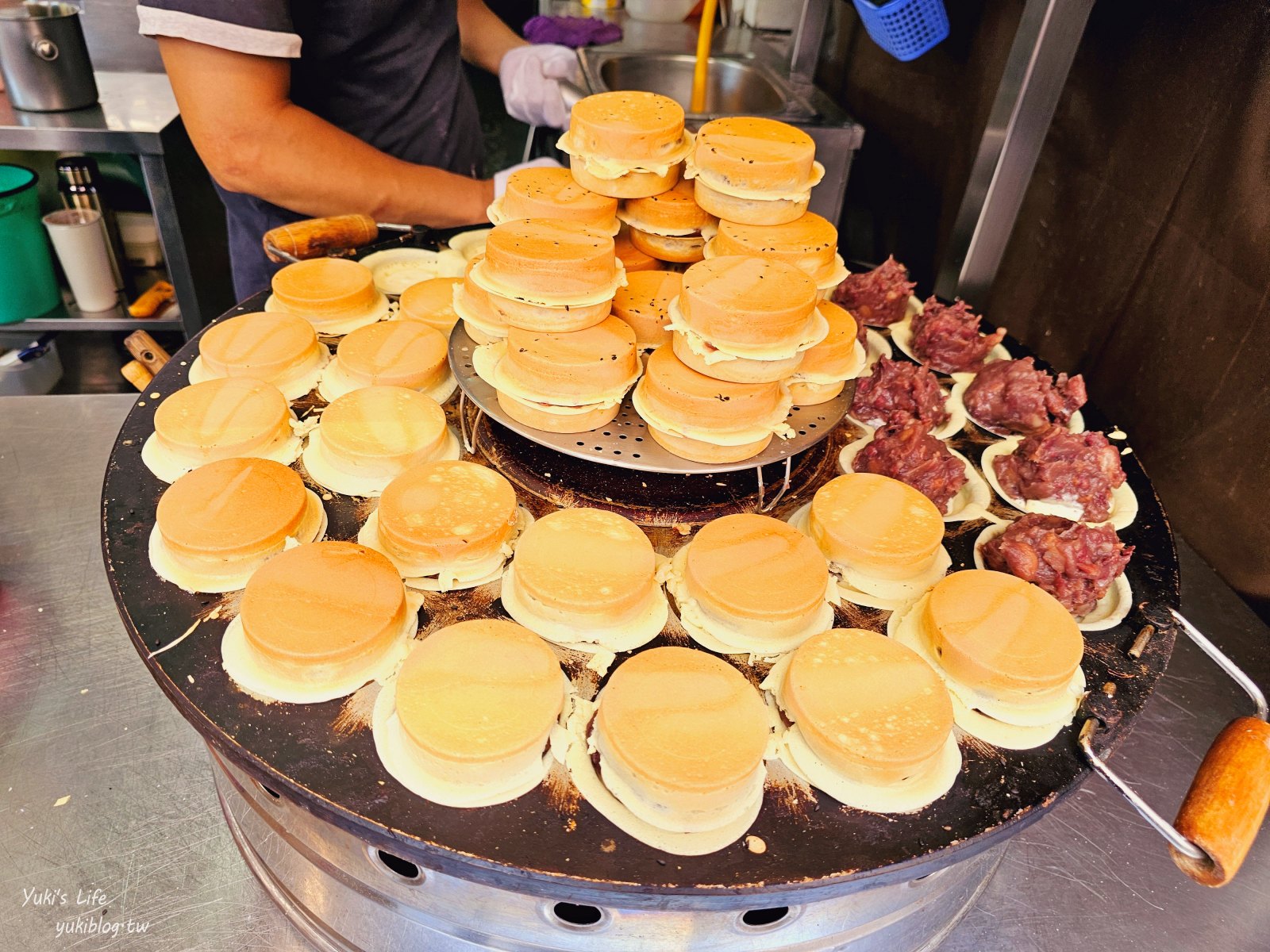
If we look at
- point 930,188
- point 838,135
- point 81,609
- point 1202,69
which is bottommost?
point 81,609

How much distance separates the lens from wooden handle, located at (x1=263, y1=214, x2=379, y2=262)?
104 inches

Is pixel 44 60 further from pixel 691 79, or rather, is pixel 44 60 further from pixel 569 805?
pixel 569 805

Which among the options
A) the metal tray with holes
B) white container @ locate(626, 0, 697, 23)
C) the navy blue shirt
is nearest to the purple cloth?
white container @ locate(626, 0, 697, 23)

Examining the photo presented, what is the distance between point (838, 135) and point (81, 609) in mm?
3636

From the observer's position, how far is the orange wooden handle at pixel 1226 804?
1391mm

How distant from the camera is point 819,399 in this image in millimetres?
2227

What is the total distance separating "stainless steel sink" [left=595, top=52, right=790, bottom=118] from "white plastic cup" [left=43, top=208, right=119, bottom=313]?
316 centimetres

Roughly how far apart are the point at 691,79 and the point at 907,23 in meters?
2.39

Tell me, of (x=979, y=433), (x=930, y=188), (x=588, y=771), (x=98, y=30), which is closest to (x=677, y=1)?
(x=930, y=188)

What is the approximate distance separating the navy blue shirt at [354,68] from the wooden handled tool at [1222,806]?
9.80 ft

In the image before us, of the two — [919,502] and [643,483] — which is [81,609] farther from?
[919,502]

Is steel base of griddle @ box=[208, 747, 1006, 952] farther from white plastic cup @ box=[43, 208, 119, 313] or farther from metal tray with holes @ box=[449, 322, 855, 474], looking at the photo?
white plastic cup @ box=[43, 208, 119, 313]

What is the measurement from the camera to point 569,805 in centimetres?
147

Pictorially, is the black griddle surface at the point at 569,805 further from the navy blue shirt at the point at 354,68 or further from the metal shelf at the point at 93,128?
the metal shelf at the point at 93,128
